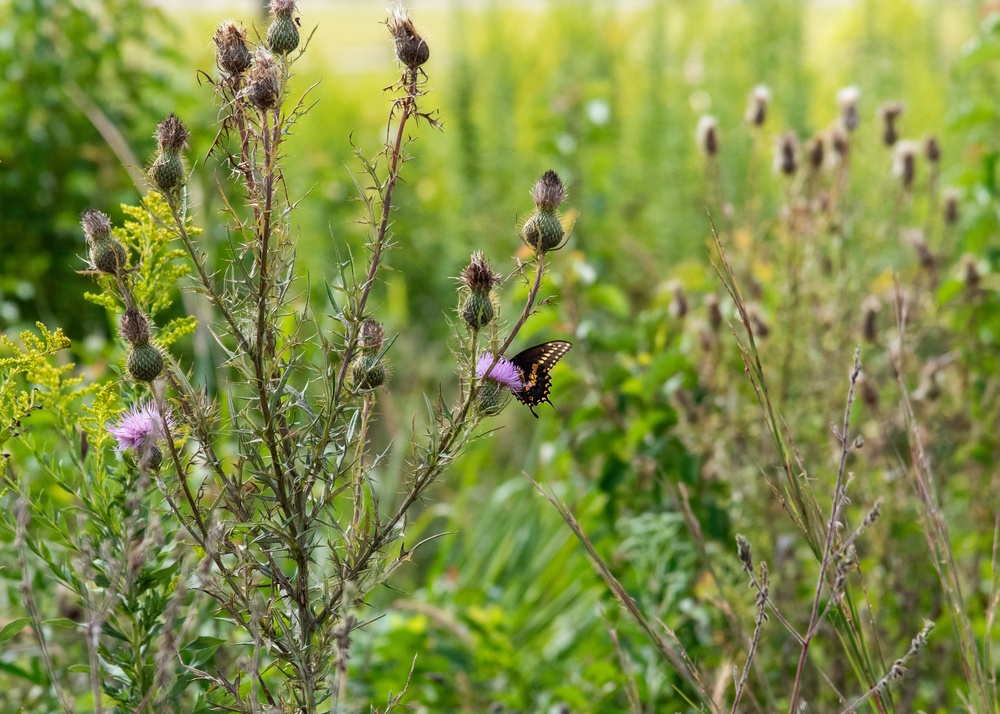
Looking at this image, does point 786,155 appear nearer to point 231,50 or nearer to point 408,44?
point 408,44

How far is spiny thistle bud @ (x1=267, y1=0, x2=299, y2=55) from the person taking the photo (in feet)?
3.49

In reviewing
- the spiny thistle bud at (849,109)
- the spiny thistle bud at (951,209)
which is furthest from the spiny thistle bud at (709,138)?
the spiny thistle bud at (951,209)

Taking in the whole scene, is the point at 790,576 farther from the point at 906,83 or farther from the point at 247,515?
the point at 906,83

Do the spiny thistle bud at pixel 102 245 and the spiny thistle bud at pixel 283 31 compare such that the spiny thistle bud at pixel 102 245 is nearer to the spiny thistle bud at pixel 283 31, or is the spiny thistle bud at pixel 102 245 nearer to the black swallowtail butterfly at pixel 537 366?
the spiny thistle bud at pixel 283 31

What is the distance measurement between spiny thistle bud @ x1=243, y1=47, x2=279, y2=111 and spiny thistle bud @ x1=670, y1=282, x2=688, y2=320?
1.27 metres

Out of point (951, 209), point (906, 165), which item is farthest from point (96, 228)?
point (951, 209)

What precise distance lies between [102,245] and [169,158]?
0.38 ft

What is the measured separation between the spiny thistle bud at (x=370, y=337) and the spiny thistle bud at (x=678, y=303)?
1105 millimetres

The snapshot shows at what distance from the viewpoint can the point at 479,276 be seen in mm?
1070

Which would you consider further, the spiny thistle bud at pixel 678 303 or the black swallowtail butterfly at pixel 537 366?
the spiny thistle bud at pixel 678 303

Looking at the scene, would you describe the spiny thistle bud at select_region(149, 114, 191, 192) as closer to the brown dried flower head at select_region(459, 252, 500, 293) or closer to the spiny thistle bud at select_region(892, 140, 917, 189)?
the brown dried flower head at select_region(459, 252, 500, 293)

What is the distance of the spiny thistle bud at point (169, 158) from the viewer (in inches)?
40.9

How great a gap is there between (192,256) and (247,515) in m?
0.27

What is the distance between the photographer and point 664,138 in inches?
164
